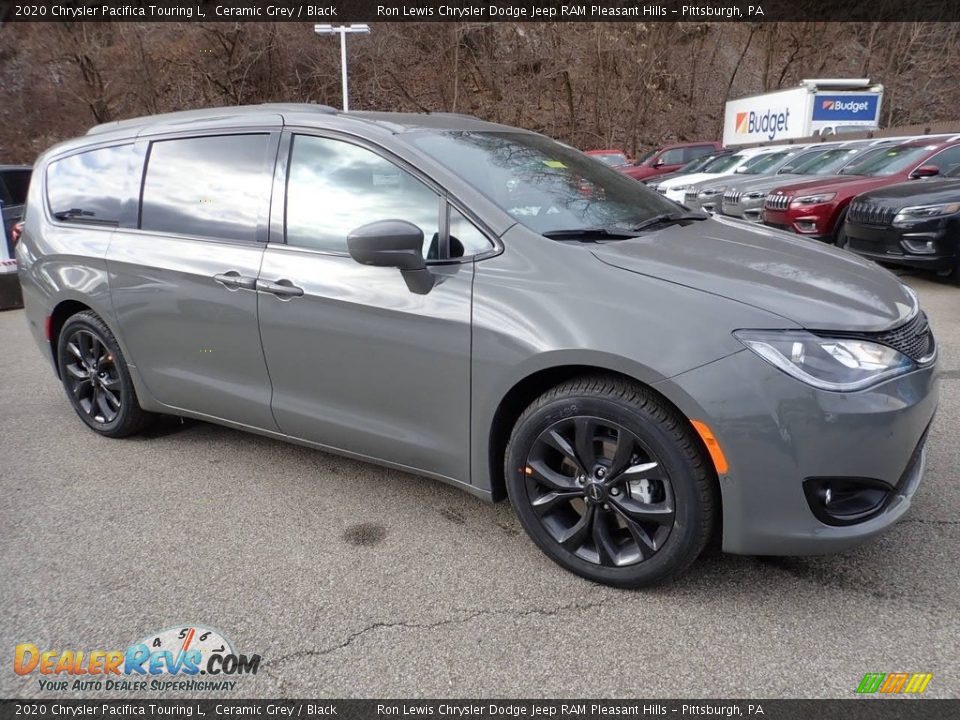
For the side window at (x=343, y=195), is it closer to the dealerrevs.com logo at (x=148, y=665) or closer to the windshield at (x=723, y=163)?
the dealerrevs.com logo at (x=148, y=665)

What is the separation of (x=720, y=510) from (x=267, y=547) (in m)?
1.80

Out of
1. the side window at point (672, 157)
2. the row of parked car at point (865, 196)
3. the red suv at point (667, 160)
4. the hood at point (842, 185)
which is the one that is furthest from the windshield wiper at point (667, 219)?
the side window at point (672, 157)

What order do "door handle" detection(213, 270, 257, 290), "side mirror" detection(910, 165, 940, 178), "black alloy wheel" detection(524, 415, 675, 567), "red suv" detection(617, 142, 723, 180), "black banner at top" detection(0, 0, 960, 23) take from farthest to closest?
1. "black banner at top" detection(0, 0, 960, 23)
2. "red suv" detection(617, 142, 723, 180)
3. "side mirror" detection(910, 165, 940, 178)
4. "door handle" detection(213, 270, 257, 290)
5. "black alloy wheel" detection(524, 415, 675, 567)

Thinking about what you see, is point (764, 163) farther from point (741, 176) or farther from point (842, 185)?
point (842, 185)

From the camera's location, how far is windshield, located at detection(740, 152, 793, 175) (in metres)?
13.7

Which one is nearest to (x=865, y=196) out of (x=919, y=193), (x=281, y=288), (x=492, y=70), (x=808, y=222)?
(x=919, y=193)

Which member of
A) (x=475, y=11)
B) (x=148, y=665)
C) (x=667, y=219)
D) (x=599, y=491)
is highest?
(x=475, y=11)

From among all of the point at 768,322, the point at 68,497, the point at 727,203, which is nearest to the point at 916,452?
the point at 768,322

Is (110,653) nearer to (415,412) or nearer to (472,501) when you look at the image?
(415,412)

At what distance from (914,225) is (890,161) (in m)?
2.97

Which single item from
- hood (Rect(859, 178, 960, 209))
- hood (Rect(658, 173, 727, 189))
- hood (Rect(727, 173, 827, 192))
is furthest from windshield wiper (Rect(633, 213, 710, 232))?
hood (Rect(658, 173, 727, 189))

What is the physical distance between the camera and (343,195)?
2.98 metres

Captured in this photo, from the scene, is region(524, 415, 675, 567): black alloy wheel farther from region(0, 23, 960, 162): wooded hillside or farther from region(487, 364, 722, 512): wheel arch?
region(0, 23, 960, 162): wooded hillside

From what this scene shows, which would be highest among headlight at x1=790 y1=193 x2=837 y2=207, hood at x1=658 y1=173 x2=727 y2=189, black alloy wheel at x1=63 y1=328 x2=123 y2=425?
headlight at x1=790 y1=193 x2=837 y2=207
